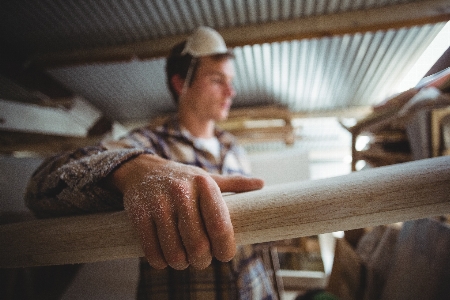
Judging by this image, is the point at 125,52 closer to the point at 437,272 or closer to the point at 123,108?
the point at 123,108

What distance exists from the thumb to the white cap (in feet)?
4.73

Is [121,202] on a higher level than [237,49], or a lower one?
lower

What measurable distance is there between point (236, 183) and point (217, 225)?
0.19 metres

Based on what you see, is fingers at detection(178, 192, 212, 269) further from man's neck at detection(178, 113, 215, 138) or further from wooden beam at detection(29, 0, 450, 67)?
wooden beam at detection(29, 0, 450, 67)

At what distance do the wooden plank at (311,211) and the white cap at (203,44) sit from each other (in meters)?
1.53

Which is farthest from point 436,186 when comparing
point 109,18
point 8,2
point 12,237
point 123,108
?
point 123,108

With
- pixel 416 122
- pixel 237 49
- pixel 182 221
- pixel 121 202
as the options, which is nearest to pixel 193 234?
pixel 182 221

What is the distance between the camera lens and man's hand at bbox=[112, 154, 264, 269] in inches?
15.8

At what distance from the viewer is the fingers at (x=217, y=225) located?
1.32ft

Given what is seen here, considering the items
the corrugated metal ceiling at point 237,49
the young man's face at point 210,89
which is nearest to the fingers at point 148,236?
the young man's face at point 210,89

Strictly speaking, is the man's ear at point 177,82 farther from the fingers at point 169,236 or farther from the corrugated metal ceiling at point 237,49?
the fingers at point 169,236

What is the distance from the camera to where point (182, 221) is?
0.40m

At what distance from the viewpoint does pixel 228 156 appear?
1894 mm

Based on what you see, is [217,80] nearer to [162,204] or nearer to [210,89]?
[210,89]
